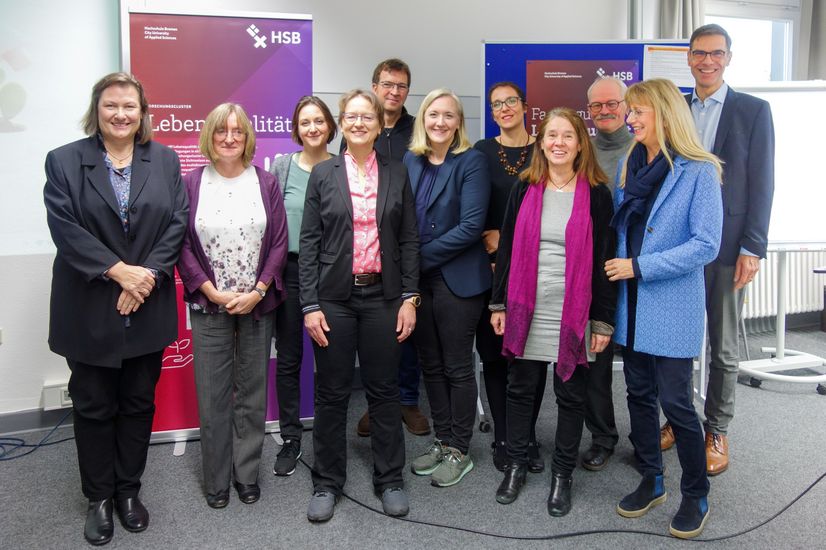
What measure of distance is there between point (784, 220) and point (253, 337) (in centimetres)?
329

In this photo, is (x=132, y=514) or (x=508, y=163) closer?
(x=132, y=514)

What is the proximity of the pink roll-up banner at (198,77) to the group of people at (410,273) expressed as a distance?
43 cm

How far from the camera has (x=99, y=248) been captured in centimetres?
212

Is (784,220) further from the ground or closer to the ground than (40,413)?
further from the ground

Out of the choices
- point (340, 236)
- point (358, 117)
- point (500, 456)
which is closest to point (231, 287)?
point (340, 236)

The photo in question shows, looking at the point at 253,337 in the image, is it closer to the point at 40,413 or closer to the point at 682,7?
the point at 40,413

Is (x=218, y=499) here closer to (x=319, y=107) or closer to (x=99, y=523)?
(x=99, y=523)

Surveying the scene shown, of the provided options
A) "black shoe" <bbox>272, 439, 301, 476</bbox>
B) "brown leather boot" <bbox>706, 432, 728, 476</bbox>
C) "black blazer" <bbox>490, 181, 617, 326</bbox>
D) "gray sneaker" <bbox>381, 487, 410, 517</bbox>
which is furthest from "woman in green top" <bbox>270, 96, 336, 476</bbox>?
"brown leather boot" <bbox>706, 432, 728, 476</bbox>

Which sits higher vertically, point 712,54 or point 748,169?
point 712,54

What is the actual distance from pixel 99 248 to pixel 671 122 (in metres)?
1.93

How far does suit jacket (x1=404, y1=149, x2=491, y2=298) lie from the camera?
8.22 ft

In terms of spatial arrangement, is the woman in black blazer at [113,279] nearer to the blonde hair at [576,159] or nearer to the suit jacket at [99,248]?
the suit jacket at [99,248]

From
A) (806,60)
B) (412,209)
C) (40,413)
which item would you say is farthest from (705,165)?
(806,60)

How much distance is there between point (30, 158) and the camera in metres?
3.15
